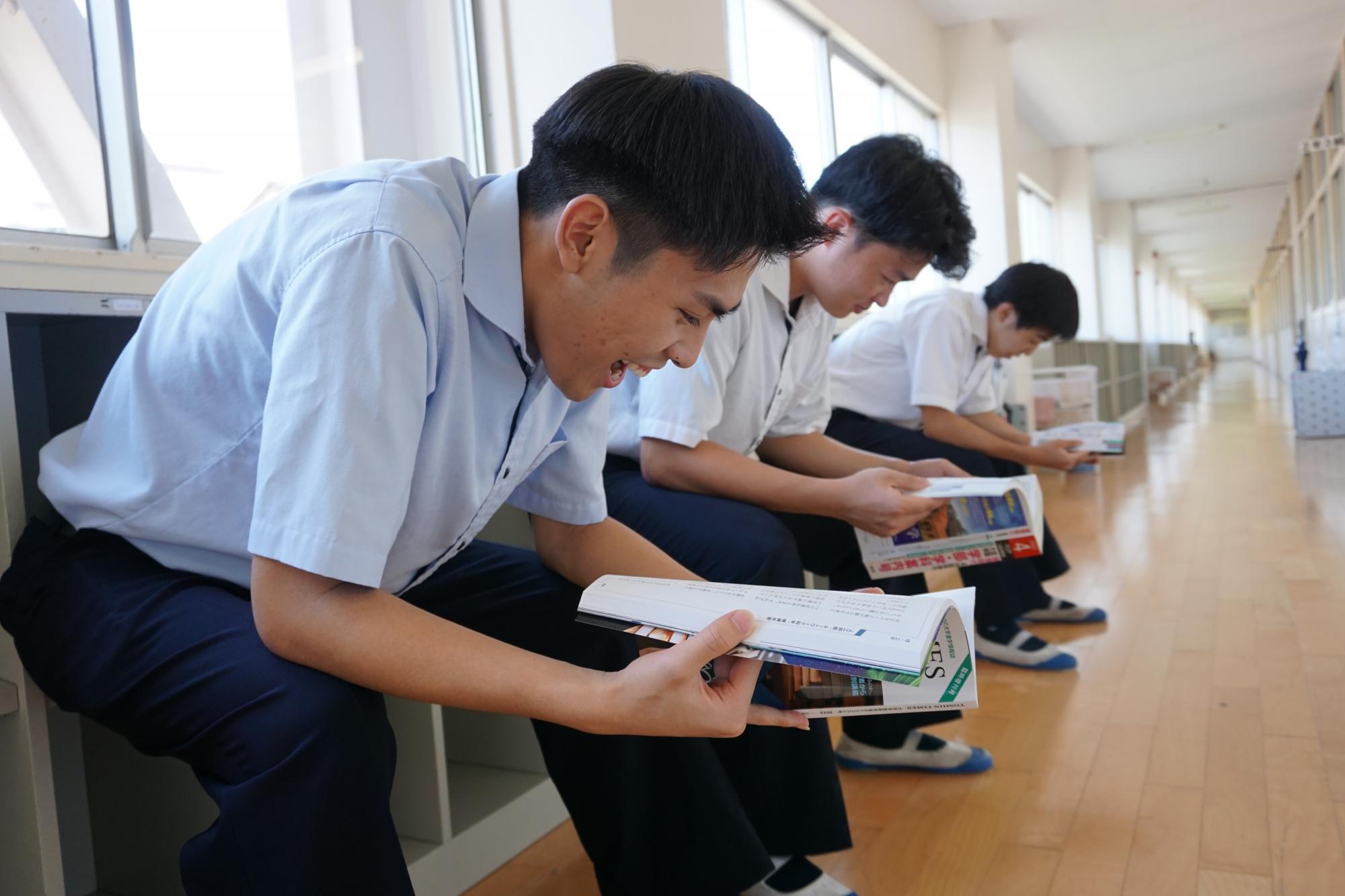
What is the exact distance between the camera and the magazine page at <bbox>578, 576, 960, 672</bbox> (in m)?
0.72

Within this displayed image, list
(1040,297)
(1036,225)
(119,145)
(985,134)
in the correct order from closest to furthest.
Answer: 1. (119,145)
2. (1040,297)
3. (985,134)
4. (1036,225)

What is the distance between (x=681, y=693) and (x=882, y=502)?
0.79 meters

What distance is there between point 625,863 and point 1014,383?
5.05 meters

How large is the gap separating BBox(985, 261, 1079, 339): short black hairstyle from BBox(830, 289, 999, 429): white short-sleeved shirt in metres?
0.10

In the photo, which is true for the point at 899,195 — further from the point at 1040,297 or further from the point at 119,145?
the point at 119,145

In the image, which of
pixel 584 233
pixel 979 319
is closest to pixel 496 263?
pixel 584 233

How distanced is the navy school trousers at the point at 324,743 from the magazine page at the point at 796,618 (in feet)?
0.56

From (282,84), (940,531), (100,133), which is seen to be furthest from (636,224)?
(282,84)

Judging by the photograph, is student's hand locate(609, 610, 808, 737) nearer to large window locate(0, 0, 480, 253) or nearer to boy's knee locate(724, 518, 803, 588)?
boy's knee locate(724, 518, 803, 588)

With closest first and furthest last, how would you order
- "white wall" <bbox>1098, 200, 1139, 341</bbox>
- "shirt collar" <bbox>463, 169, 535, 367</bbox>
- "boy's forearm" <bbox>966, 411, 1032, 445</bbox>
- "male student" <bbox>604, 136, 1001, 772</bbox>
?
"shirt collar" <bbox>463, 169, 535, 367</bbox>
"male student" <bbox>604, 136, 1001, 772</bbox>
"boy's forearm" <bbox>966, 411, 1032, 445</bbox>
"white wall" <bbox>1098, 200, 1139, 341</bbox>

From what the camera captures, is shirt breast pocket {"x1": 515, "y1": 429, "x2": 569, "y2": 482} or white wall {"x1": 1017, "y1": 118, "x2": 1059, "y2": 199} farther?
white wall {"x1": 1017, "y1": 118, "x2": 1059, "y2": 199}

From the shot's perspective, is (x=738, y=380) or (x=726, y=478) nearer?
(x=726, y=478)

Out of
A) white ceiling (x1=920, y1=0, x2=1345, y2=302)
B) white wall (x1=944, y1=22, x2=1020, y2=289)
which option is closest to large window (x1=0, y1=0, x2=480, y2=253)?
white ceiling (x1=920, y1=0, x2=1345, y2=302)

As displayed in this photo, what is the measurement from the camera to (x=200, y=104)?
1.70 m
